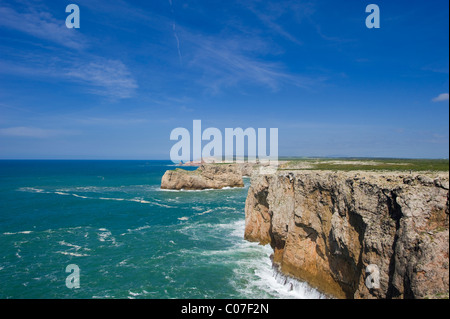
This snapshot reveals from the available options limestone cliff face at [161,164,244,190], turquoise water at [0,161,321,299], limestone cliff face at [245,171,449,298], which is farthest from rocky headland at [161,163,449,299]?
limestone cliff face at [161,164,244,190]

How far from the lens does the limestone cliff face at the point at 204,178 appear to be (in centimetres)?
9825

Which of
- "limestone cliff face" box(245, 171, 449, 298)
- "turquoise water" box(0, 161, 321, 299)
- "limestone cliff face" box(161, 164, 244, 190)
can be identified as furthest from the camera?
"limestone cliff face" box(161, 164, 244, 190)

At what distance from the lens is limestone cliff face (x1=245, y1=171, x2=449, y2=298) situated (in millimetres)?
14906

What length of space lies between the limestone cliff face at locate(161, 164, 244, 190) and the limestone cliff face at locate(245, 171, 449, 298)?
70.9m

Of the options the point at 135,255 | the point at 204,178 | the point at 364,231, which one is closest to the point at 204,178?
the point at 204,178

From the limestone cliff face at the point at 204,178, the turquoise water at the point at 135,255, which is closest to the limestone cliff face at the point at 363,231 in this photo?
the turquoise water at the point at 135,255

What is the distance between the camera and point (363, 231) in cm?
1930

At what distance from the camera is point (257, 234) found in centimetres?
3806

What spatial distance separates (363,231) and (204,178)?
85922 millimetres

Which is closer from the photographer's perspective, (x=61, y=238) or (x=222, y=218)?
(x=61, y=238)

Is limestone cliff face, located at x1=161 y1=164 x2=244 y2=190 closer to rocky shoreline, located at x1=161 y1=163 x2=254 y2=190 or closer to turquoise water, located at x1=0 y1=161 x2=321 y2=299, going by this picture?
rocky shoreline, located at x1=161 y1=163 x2=254 y2=190
